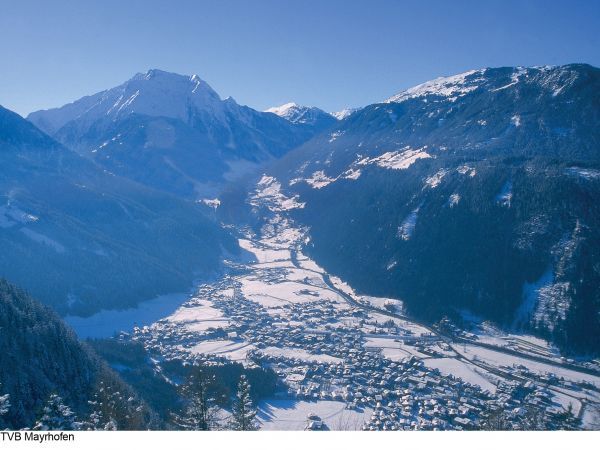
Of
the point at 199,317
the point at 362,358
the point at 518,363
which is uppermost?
the point at 518,363

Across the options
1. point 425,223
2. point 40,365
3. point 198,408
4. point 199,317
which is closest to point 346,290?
point 425,223

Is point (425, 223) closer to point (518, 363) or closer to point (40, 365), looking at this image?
point (518, 363)

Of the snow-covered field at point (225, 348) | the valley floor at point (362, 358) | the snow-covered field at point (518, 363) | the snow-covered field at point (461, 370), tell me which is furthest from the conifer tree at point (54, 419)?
the snow-covered field at point (518, 363)

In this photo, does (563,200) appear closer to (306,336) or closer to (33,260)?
(306,336)

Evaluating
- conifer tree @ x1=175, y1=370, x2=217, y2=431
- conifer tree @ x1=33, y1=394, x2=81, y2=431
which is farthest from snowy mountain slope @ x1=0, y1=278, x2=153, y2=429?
conifer tree @ x1=33, y1=394, x2=81, y2=431

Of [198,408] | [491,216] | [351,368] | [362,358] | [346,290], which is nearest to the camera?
[198,408]

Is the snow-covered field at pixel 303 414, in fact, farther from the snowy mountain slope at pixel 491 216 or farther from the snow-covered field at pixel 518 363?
the snowy mountain slope at pixel 491 216

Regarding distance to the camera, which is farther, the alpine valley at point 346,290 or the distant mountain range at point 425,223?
the distant mountain range at point 425,223
